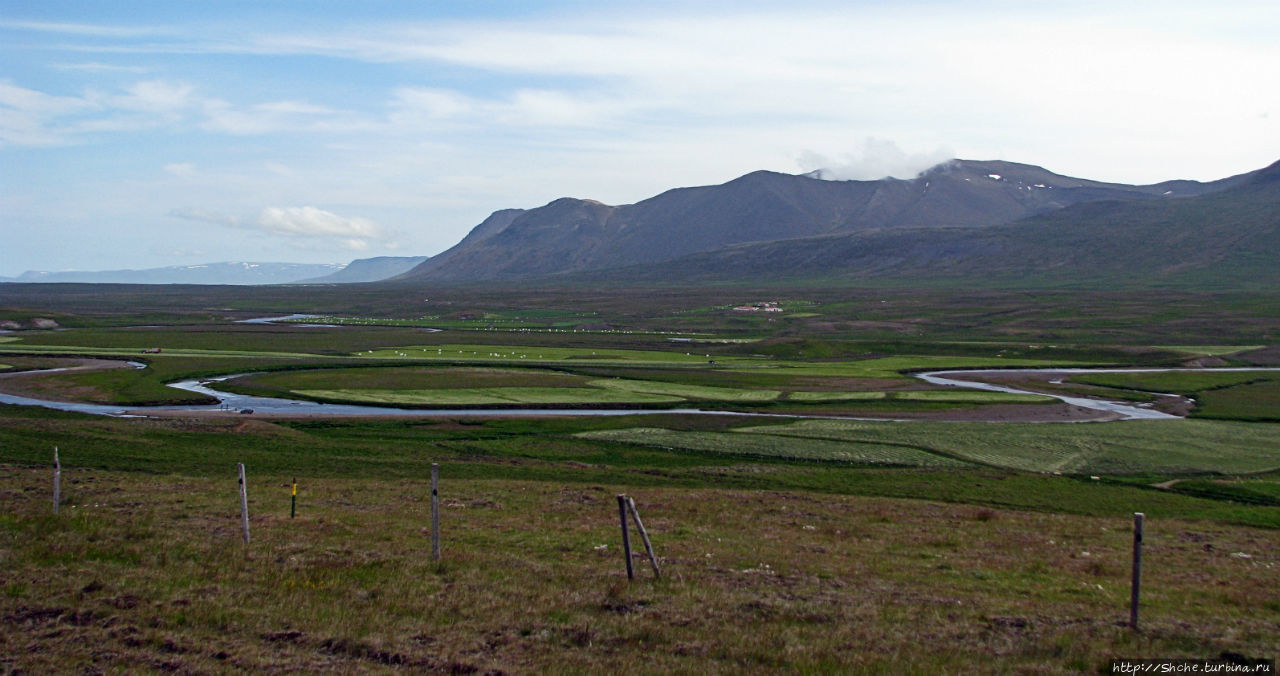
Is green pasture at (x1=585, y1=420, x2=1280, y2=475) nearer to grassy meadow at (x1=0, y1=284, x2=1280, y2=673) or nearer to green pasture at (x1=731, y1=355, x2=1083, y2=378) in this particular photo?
grassy meadow at (x1=0, y1=284, x2=1280, y2=673)

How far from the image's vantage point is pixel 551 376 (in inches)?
3339

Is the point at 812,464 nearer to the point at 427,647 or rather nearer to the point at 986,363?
the point at 427,647

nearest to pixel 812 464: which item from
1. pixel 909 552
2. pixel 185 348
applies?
pixel 909 552

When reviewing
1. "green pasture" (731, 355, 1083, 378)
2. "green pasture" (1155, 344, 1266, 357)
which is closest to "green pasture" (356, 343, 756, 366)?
"green pasture" (731, 355, 1083, 378)

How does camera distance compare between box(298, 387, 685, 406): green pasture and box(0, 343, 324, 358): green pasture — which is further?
box(0, 343, 324, 358): green pasture

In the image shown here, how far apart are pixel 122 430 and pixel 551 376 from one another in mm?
40907

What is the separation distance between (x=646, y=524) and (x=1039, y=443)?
1427 inches

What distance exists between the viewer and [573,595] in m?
15.2

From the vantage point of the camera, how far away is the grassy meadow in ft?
41.3

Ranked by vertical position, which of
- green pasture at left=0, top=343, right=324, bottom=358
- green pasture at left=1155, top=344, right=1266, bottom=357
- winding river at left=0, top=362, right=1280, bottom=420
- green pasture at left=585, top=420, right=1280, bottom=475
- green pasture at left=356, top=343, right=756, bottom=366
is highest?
green pasture at left=0, top=343, right=324, bottom=358

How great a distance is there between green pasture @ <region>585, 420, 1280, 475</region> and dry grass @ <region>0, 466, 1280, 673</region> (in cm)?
2229

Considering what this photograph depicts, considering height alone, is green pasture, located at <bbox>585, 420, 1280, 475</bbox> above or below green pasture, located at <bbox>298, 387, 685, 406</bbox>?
below

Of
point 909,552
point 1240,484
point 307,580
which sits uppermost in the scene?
point 307,580

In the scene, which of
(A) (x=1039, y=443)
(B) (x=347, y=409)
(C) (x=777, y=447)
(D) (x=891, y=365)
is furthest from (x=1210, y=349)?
(B) (x=347, y=409)
